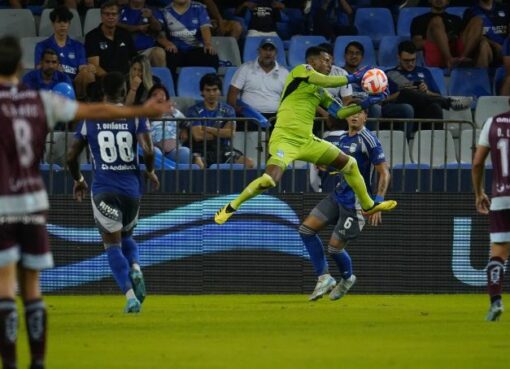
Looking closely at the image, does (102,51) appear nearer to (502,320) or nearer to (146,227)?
(146,227)

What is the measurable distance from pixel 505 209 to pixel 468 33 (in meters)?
9.25

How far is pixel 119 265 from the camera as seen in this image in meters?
13.8

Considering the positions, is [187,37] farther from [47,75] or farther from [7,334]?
[7,334]

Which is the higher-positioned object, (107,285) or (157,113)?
(157,113)

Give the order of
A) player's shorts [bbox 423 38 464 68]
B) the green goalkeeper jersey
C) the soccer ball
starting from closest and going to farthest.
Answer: the soccer ball < the green goalkeeper jersey < player's shorts [bbox 423 38 464 68]

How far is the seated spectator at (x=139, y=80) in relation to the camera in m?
18.7

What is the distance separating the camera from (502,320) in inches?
524

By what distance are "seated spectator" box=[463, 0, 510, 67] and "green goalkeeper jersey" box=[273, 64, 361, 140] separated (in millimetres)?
5563

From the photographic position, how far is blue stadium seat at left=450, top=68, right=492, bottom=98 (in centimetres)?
2131

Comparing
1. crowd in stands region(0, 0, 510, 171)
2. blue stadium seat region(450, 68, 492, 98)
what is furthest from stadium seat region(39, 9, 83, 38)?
blue stadium seat region(450, 68, 492, 98)

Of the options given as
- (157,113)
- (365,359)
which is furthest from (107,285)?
(157,113)

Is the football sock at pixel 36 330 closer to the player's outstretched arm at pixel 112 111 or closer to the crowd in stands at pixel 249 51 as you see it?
the player's outstretched arm at pixel 112 111

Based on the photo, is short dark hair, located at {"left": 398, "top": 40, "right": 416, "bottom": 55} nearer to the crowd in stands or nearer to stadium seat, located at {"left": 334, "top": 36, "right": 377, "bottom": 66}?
the crowd in stands

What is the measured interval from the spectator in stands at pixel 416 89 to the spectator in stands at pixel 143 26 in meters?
3.32
